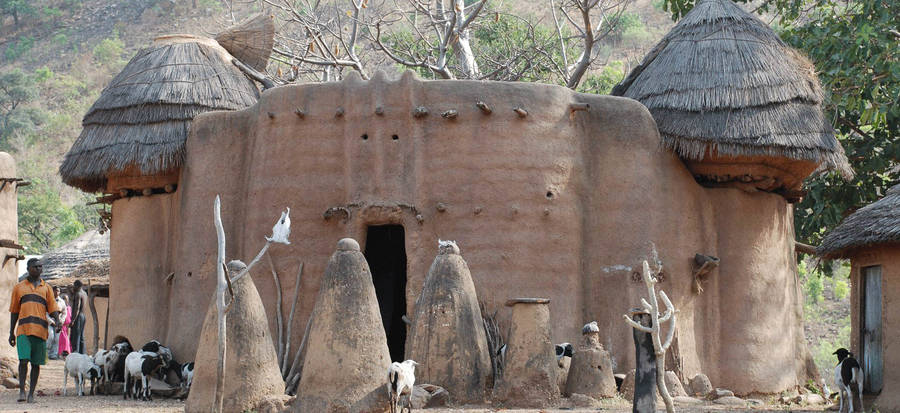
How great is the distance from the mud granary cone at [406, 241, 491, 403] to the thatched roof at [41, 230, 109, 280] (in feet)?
50.7

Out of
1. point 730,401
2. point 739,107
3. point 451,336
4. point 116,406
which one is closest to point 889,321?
point 730,401

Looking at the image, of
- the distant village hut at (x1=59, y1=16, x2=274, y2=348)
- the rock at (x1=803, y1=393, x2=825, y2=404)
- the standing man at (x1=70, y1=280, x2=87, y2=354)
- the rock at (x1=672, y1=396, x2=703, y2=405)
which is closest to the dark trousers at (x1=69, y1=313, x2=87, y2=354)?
the standing man at (x1=70, y1=280, x2=87, y2=354)

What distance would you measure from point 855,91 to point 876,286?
536cm

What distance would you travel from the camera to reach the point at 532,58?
21.9 m

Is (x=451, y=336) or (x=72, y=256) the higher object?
(x=72, y=256)

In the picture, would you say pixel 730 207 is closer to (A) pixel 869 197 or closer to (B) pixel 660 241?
(B) pixel 660 241

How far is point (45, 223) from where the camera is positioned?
117ft

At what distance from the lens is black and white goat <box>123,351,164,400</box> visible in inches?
486

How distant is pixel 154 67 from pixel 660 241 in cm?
664

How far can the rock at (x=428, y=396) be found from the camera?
32.8ft

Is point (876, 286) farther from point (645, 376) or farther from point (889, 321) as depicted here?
point (645, 376)

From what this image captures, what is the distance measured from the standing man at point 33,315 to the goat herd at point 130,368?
3.37 ft

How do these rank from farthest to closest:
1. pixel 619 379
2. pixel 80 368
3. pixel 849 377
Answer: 1. pixel 80 368
2. pixel 619 379
3. pixel 849 377

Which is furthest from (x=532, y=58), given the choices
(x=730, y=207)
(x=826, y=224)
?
(x=730, y=207)
